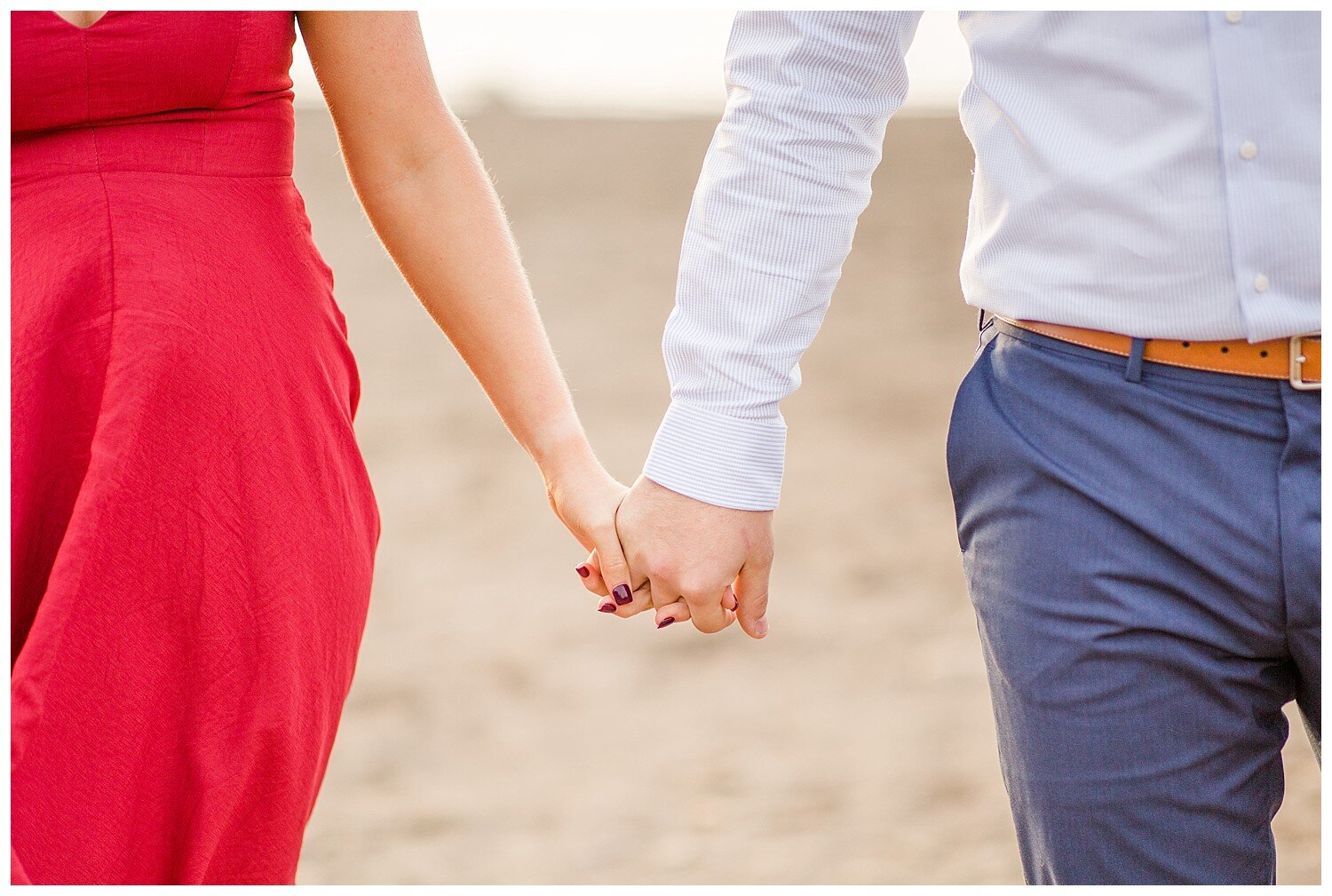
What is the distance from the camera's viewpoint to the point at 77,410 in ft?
4.92

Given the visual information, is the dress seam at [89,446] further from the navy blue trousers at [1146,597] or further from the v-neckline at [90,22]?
the navy blue trousers at [1146,597]

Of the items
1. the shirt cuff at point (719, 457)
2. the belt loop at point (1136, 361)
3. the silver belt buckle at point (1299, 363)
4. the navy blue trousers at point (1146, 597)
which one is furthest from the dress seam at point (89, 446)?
the silver belt buckle at point (1299, 363)

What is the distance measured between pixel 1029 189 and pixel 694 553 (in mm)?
544

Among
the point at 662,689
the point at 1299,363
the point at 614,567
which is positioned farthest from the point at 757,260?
the point at 662,689

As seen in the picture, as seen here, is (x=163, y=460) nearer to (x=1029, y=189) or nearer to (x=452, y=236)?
(x=452, y=236)

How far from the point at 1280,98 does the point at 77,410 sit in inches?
47.2

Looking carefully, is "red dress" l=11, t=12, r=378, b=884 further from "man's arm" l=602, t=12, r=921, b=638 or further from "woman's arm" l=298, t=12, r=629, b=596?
"man's arm" l=602, t=12, r=921, b=638

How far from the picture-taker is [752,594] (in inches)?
70.4

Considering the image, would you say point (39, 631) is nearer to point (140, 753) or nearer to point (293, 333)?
point (140, 753)

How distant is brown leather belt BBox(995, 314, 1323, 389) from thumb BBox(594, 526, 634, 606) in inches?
24.8

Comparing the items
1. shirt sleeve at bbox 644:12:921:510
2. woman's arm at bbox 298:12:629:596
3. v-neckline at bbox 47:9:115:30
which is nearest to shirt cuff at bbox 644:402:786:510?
shirt sleeve at bbox 644:12:921:510

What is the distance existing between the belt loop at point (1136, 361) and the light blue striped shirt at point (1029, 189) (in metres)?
0.01

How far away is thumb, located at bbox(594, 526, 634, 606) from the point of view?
1.83 metres
